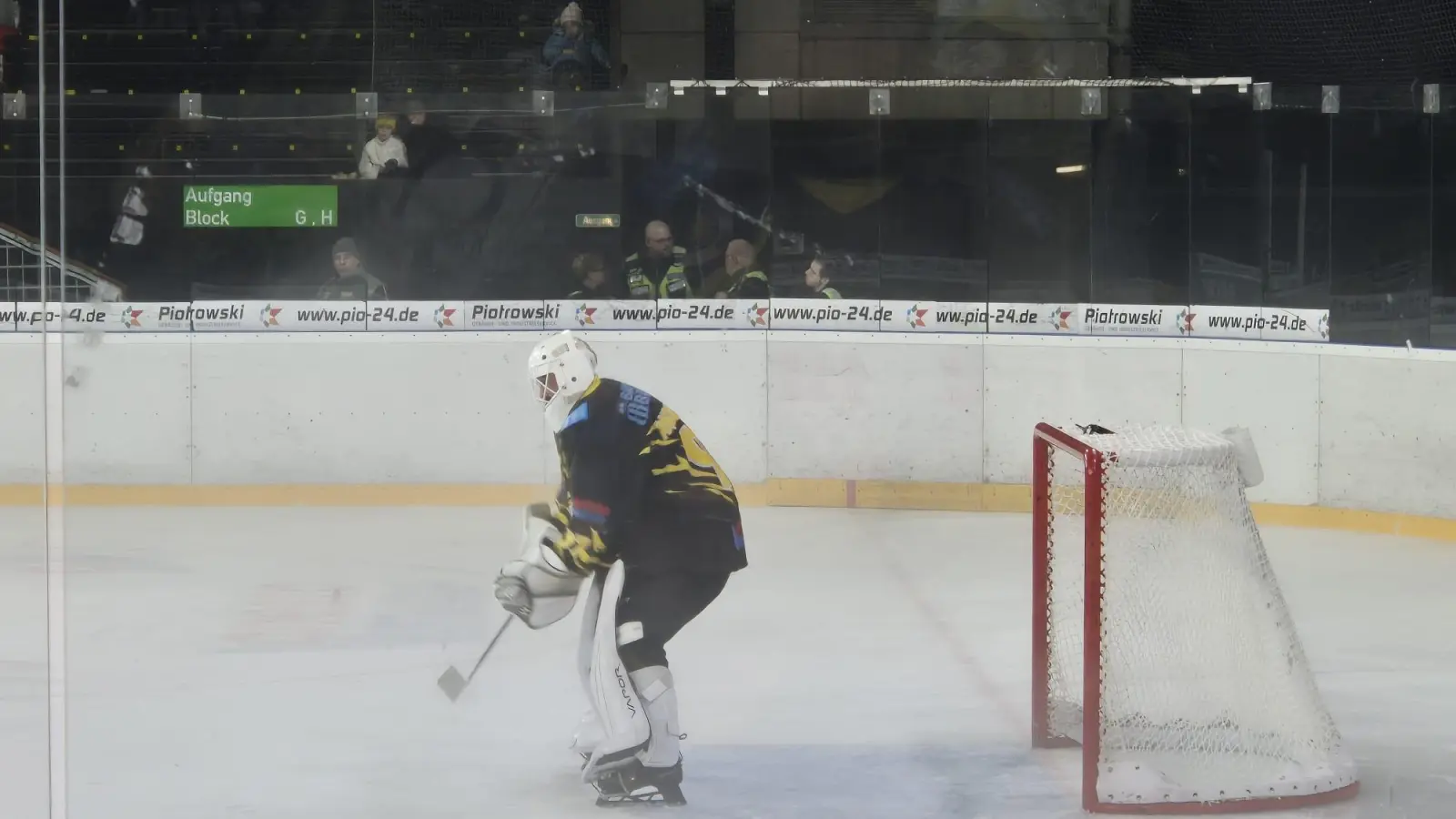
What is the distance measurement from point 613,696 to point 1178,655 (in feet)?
4.56

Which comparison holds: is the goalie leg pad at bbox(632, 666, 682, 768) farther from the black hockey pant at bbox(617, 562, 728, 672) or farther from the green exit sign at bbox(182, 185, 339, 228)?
the green exit sign at bbox(182, 185, 339, 228)

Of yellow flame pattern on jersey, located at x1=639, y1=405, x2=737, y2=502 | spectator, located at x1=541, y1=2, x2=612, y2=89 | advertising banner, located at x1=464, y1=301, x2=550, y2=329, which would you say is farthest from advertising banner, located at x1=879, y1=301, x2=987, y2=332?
yellow flame pattern on jersey, located at x1=639, y1=405, x2=737, y2=502

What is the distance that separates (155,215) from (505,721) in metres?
4.36

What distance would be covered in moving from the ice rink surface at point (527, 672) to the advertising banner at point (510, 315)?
0.97 meters

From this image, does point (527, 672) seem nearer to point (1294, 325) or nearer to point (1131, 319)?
point (1131, 319)

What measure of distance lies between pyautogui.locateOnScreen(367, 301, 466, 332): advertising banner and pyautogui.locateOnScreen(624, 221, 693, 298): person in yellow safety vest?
811mm

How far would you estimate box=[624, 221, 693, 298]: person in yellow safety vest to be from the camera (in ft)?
26.8

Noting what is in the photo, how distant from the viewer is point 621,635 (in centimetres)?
377

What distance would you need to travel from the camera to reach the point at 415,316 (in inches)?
316

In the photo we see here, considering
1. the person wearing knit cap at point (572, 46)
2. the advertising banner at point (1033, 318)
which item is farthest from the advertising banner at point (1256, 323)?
the person wearing knit cap at point (572, 46)

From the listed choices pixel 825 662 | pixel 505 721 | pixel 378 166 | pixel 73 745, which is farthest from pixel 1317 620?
pixel 378 166

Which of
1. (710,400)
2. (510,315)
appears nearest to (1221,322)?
(710,400)

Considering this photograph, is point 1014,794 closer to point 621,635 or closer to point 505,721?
point 621,635

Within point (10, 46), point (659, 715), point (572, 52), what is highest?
point (572, 52)
